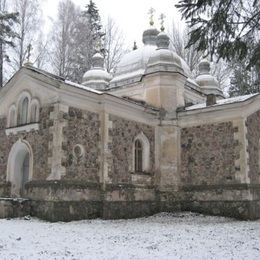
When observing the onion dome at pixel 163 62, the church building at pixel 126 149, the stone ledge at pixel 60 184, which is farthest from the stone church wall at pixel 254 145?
the stone ledge at pixel 60 184

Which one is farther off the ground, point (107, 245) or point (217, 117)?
point (217, 117)

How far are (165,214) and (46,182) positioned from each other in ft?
16.4

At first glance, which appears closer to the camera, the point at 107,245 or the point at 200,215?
the point at 107,245

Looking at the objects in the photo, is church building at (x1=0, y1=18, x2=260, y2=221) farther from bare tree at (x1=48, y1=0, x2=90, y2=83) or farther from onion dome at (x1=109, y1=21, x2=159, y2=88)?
bare tree at (x1=48, y1=0, x2=90, y2=83)

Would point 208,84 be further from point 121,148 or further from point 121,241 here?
point 121,241

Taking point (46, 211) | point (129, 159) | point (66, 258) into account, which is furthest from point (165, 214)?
point (66, 258)

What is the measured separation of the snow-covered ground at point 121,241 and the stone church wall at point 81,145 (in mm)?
1701

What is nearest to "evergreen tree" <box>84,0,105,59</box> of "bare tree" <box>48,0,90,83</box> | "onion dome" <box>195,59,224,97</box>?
"bare tree" <box>48,0,90,83</box>

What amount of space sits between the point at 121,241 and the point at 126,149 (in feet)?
20.3

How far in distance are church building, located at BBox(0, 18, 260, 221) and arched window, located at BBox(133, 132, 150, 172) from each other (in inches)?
1.6

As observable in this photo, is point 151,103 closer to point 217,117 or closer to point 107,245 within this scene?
point 217,117

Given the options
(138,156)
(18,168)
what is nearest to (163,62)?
(138,156)

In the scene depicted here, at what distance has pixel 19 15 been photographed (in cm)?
2405

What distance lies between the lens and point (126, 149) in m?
14.6
